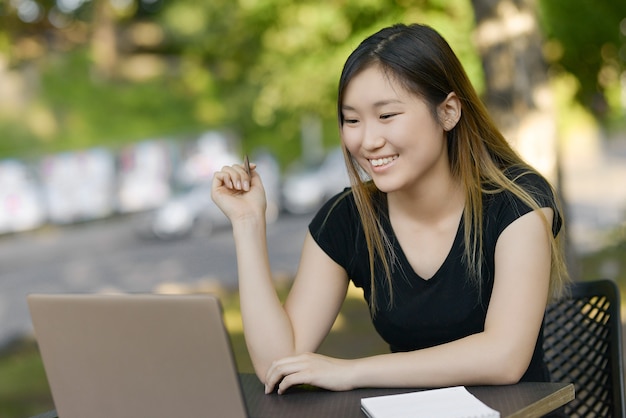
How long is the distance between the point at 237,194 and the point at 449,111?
19.4 inches

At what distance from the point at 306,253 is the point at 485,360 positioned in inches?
22.0

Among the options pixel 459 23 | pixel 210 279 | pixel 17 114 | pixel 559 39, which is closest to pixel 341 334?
pixel 459 23

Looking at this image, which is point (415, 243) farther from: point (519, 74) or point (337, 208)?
point (519, 74)

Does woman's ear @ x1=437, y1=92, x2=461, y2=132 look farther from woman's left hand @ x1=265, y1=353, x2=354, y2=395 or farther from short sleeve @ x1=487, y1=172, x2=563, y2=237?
woman's left hand @ x1=265, y1=353, x2=354, y2=395

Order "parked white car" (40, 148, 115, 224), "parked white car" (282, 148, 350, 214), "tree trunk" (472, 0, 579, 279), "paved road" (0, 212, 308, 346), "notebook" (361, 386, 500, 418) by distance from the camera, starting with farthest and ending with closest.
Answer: "parked white car" (282, 148, 350, 214) → "parked white car" (40, 148, 115, 224) → "paved road" (0, 212, 308, 346) → "tree trunk" (472, 0, 579, 279) → "notebook" (361, 386, 500, 418)

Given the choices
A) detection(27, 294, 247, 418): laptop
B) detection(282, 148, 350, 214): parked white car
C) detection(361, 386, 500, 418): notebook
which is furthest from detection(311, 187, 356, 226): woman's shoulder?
detection(282, 148, 350, 214): parked white car

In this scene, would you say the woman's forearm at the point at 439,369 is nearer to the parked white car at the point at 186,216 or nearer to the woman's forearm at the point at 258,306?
the woman's forearm at the point at 258,306

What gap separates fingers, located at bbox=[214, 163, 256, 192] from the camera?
202 centimetres

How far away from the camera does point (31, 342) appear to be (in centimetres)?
927

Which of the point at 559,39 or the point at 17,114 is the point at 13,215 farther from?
the point at 559,39

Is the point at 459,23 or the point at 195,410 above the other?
the point at 459,23

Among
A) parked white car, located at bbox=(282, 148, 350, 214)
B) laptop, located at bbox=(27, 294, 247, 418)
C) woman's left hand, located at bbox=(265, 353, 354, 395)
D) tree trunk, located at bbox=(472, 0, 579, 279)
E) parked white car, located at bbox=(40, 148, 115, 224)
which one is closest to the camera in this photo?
laptop, located at bbox=(27, 294, 247, 418)

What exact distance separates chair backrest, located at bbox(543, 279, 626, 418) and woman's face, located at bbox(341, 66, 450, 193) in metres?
0.57

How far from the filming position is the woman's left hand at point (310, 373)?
5.56ft
